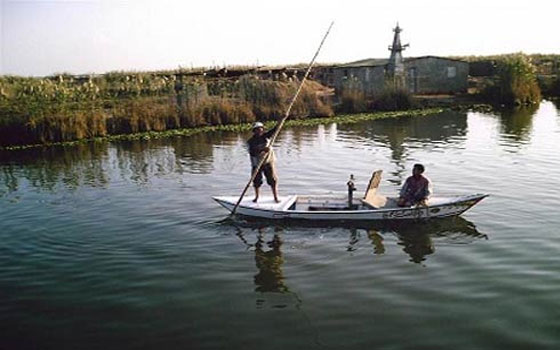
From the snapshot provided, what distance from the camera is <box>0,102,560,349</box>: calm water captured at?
22.2 ft

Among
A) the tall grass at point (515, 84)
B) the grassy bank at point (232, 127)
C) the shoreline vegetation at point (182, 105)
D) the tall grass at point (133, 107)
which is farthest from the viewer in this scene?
the tall grass at point (515, 84)

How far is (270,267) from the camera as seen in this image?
9.02 metres

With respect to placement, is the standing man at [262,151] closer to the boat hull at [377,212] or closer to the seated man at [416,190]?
the boat hull at [377,212]

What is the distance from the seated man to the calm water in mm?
511

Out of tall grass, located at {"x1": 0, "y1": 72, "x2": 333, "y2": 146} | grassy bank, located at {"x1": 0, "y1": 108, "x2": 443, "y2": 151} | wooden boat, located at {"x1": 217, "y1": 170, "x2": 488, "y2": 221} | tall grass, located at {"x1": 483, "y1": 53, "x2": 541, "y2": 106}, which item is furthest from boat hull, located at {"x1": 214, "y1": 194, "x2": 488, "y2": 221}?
tall grass, located at {"x1": 483, "y1": 53, "x2": 541, "y2": 106}

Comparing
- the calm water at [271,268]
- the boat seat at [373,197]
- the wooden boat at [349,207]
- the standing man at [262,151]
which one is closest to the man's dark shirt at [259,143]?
the standing man at [262,151]

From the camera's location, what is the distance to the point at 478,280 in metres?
8.09

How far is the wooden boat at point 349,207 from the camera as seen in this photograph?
10.6m

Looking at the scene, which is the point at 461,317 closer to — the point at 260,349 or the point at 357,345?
the point at 357,345

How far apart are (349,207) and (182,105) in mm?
19269

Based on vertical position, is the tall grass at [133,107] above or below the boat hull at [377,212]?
above

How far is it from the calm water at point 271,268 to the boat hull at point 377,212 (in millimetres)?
224

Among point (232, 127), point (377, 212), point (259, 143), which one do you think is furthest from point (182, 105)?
point (377, 212)

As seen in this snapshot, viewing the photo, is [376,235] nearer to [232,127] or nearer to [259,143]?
[259,143]
